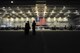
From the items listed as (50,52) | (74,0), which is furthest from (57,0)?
(50,52)

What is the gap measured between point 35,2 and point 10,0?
15.5 ft

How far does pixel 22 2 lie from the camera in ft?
130

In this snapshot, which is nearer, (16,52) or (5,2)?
(16,52)

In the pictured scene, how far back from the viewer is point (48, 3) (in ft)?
132

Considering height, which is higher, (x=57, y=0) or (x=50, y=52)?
(x=57, y=0)

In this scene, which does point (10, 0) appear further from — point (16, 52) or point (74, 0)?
point (16, 52)

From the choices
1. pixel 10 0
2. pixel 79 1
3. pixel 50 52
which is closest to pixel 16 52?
pixel 50 52

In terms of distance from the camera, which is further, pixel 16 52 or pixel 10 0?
pixel 10 0

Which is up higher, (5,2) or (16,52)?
(5,2)

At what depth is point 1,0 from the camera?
1512 inches

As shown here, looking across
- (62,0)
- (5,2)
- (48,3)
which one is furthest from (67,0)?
(5,2)

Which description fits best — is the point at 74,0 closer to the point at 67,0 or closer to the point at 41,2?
the point at 67,0

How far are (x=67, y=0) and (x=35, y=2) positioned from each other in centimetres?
611

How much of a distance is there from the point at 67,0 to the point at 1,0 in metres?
12.4
